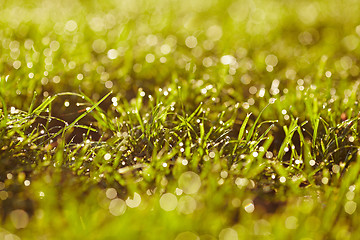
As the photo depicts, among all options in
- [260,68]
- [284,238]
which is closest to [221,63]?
[260,68]

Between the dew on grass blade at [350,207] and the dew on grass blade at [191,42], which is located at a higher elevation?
the dew on grass blade at [350,207]

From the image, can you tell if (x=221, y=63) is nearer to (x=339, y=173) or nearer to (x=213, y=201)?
(x=339, y=173)

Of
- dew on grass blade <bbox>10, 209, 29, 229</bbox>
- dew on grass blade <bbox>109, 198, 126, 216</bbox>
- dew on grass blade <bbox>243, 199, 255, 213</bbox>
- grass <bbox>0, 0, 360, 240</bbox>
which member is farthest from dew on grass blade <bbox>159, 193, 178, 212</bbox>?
dew on grass blade <bbox>10, 209, 29, 229</bbox>

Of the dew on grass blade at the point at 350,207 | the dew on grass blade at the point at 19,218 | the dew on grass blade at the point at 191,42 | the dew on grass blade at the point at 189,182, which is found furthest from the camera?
the dew on grass blade at the point at 191,42

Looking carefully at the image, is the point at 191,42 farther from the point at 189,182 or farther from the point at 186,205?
the point at 186,205

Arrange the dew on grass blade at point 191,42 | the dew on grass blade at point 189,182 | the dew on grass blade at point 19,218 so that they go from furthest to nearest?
the dew on grass blade at point 191,42 < the dew on grass blade at point 189,182 < the dew on grass blade at point 19,218

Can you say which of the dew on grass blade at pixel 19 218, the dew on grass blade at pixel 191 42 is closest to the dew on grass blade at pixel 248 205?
the dew on grass blade at pixel 19 218

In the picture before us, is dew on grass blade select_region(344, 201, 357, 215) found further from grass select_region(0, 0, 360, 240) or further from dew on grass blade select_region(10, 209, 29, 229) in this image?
dew on grass blade select_region(10, 209, 29, 229)

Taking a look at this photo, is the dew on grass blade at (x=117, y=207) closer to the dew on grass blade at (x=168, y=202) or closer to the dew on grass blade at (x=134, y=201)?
the dew on grass blade at (x=134, y=201)

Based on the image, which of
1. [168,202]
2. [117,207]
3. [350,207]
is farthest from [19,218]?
[350,207]
